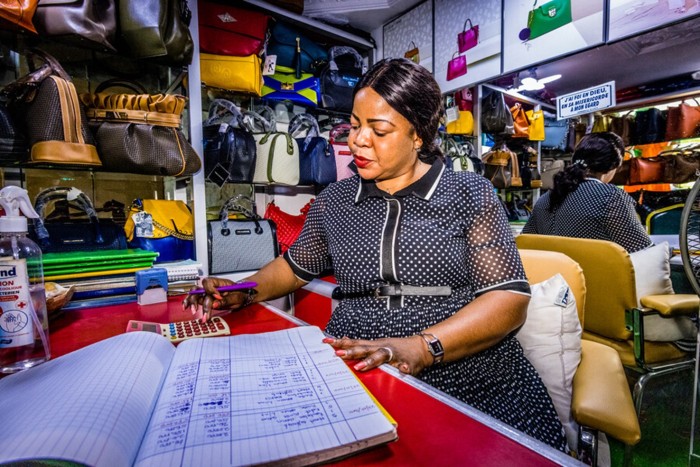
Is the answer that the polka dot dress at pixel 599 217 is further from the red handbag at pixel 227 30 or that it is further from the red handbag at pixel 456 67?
the red handbag at pixel 227 30

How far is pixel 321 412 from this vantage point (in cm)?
46

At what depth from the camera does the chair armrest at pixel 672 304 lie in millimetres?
1473

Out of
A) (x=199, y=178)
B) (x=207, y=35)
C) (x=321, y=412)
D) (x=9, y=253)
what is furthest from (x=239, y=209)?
(x=321, y=412)

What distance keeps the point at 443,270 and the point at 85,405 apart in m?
0.78

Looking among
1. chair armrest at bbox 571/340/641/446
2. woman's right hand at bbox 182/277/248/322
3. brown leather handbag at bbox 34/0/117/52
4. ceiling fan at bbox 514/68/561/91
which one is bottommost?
chair armrest at bbox 571/340/641/446

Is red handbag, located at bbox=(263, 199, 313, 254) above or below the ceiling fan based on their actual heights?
below

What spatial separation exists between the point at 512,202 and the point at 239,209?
10.8ft

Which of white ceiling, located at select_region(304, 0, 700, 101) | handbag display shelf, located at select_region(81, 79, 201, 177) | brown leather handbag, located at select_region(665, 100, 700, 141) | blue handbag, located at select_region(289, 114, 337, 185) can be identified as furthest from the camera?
brown leather handbag, located at select_region(665, 100, 700, 141)

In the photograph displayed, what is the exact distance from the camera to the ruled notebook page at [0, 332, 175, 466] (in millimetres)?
341

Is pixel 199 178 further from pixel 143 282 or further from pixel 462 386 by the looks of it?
pixel 462 386

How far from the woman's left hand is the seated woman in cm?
190

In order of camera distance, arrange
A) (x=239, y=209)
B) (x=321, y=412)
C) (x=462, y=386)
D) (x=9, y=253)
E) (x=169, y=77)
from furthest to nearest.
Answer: (x=239, y=209)
(x=169, y=77)
(x=462, y=386)
(x=9, y=253)
(x=321, y=412)

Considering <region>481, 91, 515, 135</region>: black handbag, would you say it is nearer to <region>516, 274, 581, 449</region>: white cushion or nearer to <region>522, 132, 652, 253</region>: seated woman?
<region>522, 132, 652, 253</region>: seated woman

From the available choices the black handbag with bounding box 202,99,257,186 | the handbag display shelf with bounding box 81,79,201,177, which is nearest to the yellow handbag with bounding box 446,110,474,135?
the black handbag with bounding box 202,99,257,186
